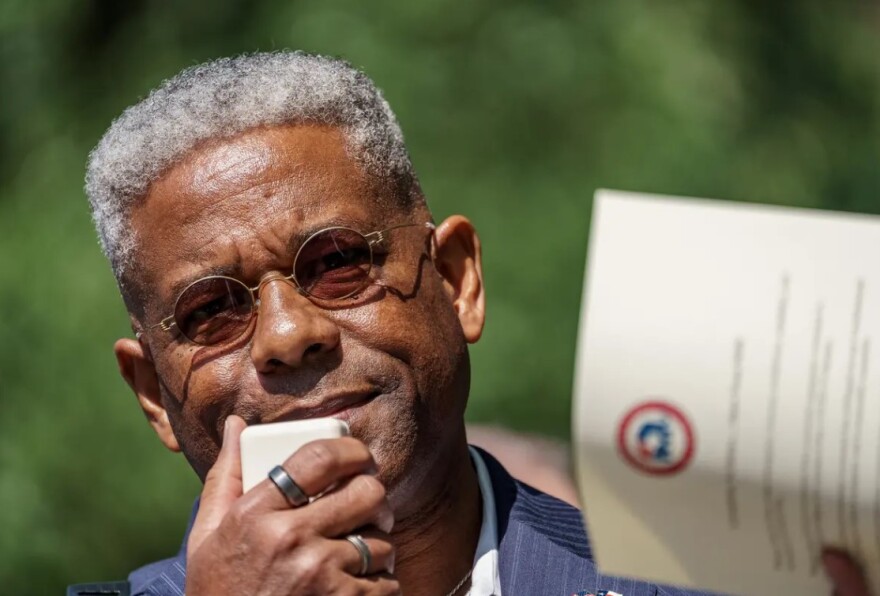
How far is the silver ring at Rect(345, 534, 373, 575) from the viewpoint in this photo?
87.7 inches

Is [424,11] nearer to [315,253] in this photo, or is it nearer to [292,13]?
[292,13]

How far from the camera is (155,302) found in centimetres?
279

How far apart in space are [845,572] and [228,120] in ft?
5.19

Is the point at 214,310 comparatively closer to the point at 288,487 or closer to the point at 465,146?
the point at 288,487

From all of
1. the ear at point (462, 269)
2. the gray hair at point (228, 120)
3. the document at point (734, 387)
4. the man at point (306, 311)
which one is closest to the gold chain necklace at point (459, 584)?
the man at point (306, 311)

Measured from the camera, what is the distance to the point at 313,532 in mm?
2203

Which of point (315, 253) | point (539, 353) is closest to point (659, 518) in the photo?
point (315, 253)

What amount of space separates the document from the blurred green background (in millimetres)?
3706

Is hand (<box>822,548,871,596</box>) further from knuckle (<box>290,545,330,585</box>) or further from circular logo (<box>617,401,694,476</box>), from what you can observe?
knuckle (<box>290,545,330,585</box>)

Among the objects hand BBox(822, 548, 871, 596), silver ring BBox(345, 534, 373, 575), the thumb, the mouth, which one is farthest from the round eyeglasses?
hand BBox(822, 548, 871, 596)

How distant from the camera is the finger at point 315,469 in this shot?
220 cm

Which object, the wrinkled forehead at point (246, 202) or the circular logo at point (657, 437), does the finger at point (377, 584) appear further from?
the wrinkled forehead at point (246, 202)

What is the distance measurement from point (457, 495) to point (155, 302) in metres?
0.78


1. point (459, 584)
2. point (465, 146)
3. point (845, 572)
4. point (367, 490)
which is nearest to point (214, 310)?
point (367, 490)
